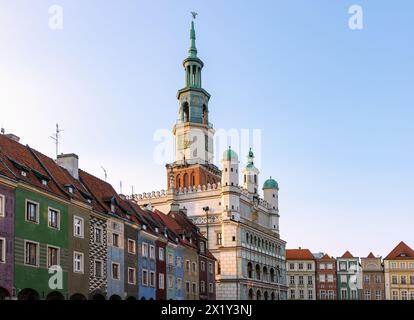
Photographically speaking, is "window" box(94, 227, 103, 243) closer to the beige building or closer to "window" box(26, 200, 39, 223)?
"window" box(26, 200, 39, 223)

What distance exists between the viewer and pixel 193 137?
106 m

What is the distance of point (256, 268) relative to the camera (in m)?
97.8

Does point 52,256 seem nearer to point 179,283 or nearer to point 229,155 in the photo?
point 179,283

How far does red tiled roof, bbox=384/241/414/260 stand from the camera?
127 metres

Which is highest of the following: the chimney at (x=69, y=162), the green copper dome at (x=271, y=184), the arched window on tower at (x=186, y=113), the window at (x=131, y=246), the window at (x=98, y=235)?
the arched window on tower at (x=186, y=113)

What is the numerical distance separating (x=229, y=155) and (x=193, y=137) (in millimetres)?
10335

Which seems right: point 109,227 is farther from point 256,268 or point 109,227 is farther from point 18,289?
point 256,268

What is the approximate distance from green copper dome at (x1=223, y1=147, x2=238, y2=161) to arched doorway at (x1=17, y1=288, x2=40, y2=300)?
203 feet

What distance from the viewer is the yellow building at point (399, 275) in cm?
12538

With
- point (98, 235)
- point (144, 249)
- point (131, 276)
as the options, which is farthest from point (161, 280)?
point (98, 235)

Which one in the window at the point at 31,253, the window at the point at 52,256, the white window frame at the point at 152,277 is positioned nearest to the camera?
the window at the point at 31,253

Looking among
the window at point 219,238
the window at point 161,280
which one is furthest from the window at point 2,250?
the window at point 219,238

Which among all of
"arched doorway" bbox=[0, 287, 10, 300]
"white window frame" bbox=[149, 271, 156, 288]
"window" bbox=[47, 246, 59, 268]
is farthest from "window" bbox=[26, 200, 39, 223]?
"white window frame" bbox=[149, 271, 156, 288]

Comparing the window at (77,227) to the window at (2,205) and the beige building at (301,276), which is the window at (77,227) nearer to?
the window at (2,205)
